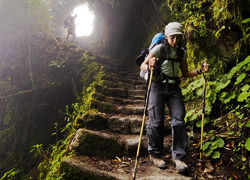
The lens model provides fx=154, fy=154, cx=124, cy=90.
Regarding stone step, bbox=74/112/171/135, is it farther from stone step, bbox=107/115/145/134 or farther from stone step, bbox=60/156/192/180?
stone step, bbox=60/156/192/180

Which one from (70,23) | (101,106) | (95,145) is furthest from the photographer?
(70,23)

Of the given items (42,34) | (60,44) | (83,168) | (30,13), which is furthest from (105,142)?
(30,13)

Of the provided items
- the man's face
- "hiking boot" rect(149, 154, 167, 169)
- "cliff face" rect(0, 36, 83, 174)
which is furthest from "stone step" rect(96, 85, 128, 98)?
the man's face

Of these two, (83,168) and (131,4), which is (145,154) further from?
(131,4)

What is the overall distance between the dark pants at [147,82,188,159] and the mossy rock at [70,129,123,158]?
0.72m

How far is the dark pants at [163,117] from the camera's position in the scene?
268 cm

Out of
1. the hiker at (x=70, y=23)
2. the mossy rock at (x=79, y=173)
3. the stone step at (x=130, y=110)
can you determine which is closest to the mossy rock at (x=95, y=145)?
the mossy rock at (x=79, y=173)

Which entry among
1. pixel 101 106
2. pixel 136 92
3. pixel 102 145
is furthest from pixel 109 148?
pixel 136 92

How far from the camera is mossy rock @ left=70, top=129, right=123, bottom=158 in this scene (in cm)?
284

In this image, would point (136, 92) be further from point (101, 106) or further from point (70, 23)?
point (70, 23)

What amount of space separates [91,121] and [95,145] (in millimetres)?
764

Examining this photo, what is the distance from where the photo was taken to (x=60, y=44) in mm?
9641

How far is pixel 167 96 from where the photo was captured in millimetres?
2896

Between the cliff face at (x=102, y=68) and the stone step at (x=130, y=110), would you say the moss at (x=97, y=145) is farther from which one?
the stone step at (x=130, y=110)
